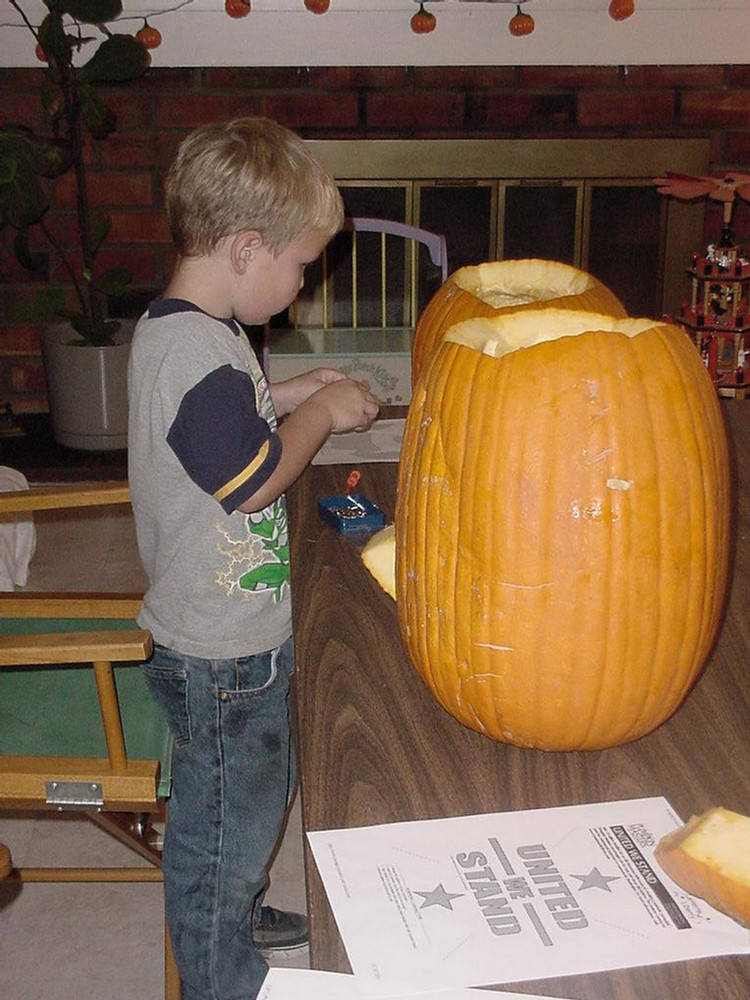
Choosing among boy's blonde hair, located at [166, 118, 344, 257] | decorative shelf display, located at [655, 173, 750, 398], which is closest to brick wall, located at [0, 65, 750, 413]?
decorative shelf display, located at [655, 173, 750, 398]

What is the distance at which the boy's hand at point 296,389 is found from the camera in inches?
56.0

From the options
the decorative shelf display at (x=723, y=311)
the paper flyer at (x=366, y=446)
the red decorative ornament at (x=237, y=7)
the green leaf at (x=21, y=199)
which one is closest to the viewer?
the paper flyer at (x=366, y=446)

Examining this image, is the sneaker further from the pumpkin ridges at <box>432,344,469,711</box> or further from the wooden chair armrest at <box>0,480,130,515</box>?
the pumpkin ridges at <box>432,344,469,711</box>

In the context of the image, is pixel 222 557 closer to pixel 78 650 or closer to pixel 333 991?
pixel 78 650

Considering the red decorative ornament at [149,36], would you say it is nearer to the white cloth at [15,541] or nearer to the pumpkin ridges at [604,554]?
the white cloth at [15,541]

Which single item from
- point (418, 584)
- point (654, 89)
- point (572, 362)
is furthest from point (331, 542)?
point (654, 89)

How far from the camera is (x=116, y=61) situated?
2.76m

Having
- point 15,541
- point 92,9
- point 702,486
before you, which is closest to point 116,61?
point 92,9

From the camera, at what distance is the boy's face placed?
3.96 ft

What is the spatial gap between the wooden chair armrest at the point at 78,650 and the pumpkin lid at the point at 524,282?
0.47 metres

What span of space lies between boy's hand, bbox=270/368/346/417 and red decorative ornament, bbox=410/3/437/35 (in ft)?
6.05

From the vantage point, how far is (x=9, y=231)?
3.13 meters

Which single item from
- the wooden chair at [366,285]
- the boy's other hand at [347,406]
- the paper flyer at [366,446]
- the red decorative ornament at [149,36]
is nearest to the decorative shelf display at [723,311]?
the wooden chair at [366,285]

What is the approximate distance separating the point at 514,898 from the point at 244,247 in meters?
0.81
